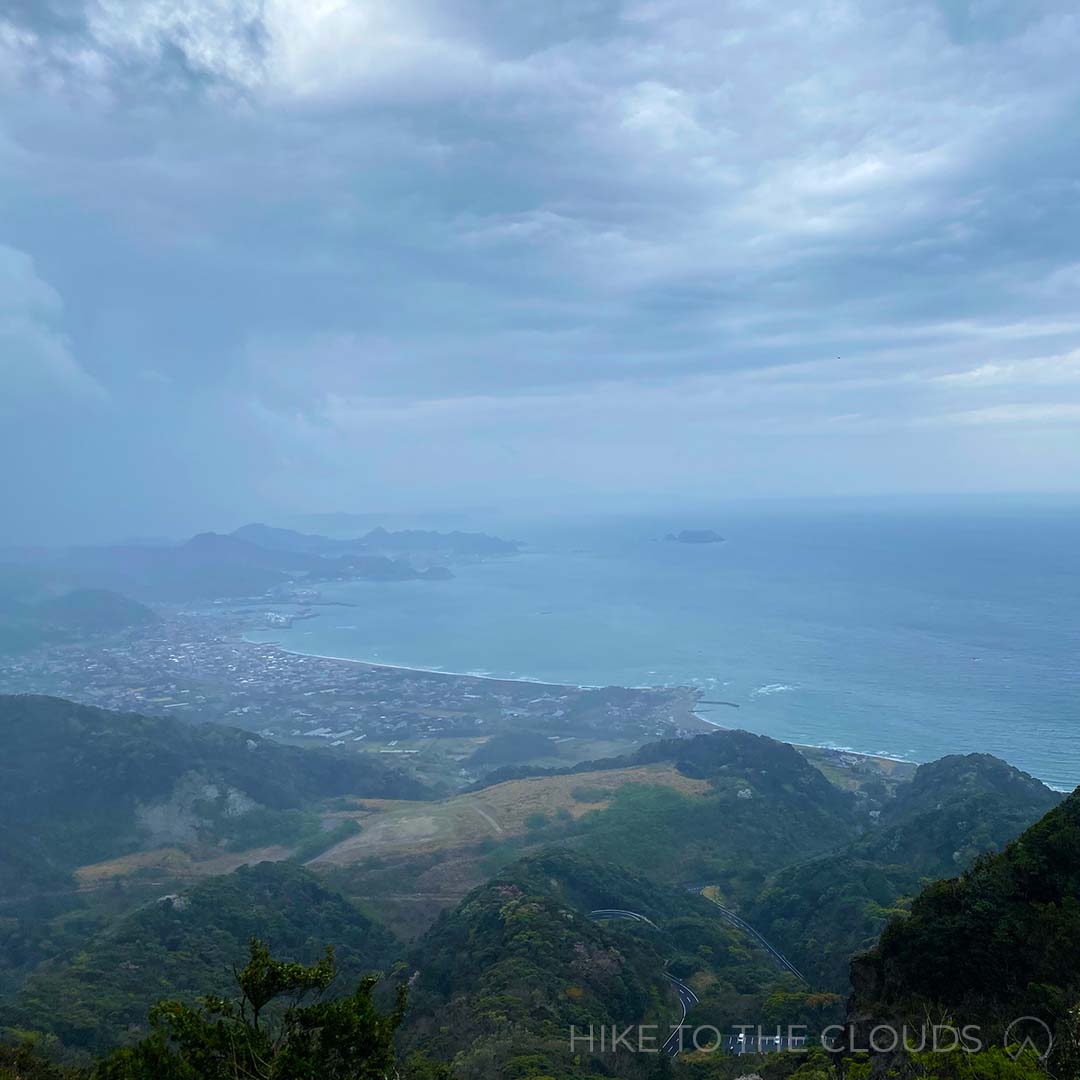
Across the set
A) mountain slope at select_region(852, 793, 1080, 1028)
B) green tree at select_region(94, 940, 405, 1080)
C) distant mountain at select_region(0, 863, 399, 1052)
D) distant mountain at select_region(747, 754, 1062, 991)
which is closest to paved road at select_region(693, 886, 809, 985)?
distant mountain at select_region(747, 754, 1062, 991)

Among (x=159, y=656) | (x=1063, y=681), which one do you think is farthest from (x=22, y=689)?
(x=1063, y=681)

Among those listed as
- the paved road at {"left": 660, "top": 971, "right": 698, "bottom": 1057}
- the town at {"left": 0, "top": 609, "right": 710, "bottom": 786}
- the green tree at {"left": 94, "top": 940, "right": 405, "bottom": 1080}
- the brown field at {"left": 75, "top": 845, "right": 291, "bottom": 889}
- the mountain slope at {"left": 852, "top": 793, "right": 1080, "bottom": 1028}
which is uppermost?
the green tree at {"left": 94, "top": 940, "right": 405, "bottom": 1080}

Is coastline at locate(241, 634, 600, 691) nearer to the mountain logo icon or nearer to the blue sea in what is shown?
the blue sea

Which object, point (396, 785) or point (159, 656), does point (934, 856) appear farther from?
point (159, 656)

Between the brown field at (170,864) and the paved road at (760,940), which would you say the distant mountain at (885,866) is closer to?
the paved road at (760,940)

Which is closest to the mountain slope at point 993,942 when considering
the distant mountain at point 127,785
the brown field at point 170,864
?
the brown field at point 170,864

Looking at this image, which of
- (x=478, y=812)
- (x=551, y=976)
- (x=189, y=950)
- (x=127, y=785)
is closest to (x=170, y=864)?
(x=127, y=785)

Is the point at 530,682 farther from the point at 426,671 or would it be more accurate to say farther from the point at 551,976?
the point at 551,976

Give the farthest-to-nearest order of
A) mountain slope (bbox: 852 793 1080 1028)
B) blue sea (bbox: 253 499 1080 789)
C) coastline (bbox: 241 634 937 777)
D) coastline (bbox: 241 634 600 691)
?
coastline (bbox: 241 634 600 691)
blue sea (bbox: 253 499 1080 789)
coastline (bbox: 241 634 937 777)
mountain slope (bbox: 852 793 1080 1028)
